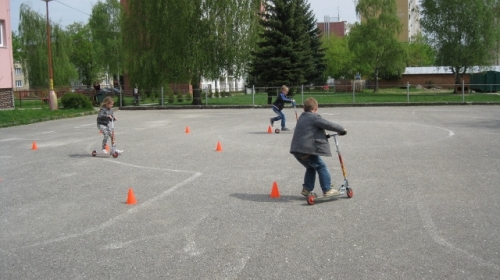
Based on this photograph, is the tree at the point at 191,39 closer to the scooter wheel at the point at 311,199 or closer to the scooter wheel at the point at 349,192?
the scooter wheel at the point at 349,192

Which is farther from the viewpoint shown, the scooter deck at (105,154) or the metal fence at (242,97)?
the metal fence at (242,97)

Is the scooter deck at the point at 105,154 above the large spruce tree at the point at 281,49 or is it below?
below

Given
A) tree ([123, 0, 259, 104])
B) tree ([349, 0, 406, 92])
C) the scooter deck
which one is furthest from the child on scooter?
tree ([349, 0, 406, 92])

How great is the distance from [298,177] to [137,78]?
98.0ft

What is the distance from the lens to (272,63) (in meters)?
36.6

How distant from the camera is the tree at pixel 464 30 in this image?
41875mm

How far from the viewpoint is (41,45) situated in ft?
184

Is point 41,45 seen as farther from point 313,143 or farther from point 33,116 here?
point 313,143

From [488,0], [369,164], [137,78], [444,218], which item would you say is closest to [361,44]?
[488,0]

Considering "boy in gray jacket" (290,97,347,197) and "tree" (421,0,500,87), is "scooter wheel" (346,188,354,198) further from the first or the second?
"tree" (421,0,500,87)

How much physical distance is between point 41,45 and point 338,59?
41.1 metres

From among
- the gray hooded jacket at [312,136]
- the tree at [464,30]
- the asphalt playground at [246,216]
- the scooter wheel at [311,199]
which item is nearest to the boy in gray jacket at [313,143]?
the gray hooded jacket at [312,136]

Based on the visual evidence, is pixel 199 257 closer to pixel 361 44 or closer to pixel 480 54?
pixel 480 54

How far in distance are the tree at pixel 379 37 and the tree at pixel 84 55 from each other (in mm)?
35944
